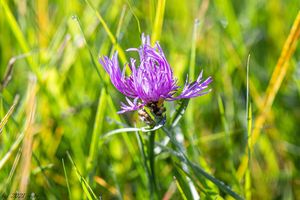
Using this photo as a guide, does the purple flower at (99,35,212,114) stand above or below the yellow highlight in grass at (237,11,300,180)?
above

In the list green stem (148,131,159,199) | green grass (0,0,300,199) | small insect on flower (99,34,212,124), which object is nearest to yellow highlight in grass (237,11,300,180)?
green grass (0,0,300,199)

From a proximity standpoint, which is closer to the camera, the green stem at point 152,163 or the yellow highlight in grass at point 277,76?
the green stem at point 152,163

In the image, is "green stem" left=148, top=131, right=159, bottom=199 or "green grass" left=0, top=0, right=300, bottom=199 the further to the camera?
"green grass" left=0, top=0, right=300, bottom=199

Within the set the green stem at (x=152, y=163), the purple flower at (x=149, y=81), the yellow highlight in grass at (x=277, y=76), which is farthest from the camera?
the yellow highlight in grass at (x=277, y=76)

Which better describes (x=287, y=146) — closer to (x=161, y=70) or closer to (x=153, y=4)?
(x=153, y=4)

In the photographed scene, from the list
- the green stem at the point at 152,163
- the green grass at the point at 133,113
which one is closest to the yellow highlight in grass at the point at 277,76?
the green grass at the point at 133,113

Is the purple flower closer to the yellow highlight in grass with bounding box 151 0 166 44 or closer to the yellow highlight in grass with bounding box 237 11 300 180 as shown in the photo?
the yellow highlight in grass with bounding box 151 0 166 44

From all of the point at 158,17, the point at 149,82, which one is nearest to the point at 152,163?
the point at 149,82

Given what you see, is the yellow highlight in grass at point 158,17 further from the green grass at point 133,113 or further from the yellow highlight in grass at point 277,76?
the yellow highlight in grass at point 277,76
